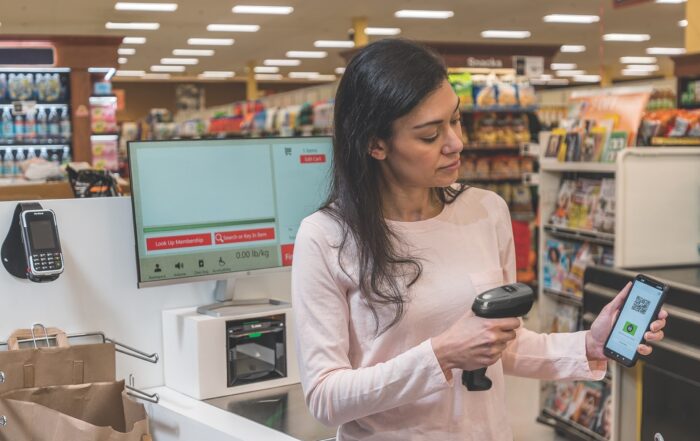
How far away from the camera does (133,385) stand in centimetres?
244

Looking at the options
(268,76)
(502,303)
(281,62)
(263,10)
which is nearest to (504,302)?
(502,303)

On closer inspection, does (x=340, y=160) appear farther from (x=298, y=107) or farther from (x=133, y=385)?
(x=298, y=107)

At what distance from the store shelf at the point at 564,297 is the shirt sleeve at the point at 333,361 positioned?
10.6 feet

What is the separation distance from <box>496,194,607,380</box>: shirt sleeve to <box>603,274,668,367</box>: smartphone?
0.05 m

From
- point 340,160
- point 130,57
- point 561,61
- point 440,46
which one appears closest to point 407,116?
point 340,160

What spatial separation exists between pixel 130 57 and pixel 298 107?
947cm

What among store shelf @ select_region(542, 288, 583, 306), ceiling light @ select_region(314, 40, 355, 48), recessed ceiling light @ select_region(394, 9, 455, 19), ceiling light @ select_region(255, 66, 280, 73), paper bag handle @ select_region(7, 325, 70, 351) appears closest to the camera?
paper bag handle @ select_region(7, 325, 70, 351)

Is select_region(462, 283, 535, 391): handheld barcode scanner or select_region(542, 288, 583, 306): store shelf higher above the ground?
select_region(462, 283, 535, 391): handheld barcode scanner

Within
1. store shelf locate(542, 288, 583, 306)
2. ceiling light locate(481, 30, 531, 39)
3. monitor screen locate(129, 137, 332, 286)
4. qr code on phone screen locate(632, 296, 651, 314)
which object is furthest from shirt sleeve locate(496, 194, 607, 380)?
ceiling light locate(481, 30, 531, 39)

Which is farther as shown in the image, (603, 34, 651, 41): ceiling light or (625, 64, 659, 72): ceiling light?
(625, 64, 659, 72): ceiling light

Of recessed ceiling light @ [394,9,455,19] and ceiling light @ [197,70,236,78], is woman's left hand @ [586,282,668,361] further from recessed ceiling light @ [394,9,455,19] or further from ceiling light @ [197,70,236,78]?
ceiling light @ [197,70,236,78]

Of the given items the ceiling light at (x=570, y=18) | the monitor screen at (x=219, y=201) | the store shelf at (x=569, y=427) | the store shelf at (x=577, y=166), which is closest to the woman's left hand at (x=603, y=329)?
the monitor screen at (x=219, y=201)

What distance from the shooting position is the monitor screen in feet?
7.66

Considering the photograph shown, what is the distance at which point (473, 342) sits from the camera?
4.26ft
